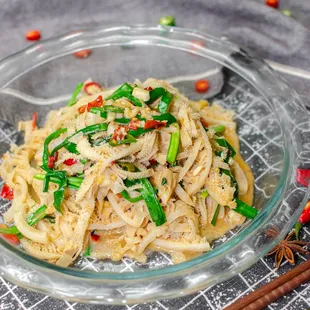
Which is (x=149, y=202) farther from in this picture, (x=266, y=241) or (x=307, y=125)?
(x=307, y=125)

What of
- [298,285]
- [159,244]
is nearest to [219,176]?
[159,244]

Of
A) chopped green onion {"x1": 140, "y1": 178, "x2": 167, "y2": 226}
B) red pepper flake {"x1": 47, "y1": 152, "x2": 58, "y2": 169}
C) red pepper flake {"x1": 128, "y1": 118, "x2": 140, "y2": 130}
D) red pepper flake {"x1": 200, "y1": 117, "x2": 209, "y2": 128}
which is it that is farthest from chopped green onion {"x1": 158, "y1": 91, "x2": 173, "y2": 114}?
red pepper flake {"x1": 47, "y1": 152, "x2": 58, "y2": 169}

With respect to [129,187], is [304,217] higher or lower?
lower

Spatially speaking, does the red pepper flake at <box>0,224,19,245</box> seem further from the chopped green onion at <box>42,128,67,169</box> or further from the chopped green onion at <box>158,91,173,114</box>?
the chopped green onion at <box>158,91,173,114</box>

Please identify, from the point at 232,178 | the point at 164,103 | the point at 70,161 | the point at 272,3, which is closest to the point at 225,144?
the point at 232,178

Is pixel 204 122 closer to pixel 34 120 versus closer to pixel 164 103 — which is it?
pixel 164 103

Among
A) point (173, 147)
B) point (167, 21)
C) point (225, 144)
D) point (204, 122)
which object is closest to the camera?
point (173, 147)
